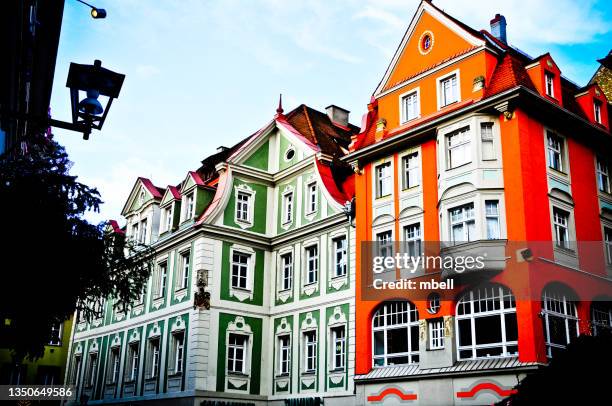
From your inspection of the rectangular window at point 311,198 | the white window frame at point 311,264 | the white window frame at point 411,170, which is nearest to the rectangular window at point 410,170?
the white window frame at point 411,170

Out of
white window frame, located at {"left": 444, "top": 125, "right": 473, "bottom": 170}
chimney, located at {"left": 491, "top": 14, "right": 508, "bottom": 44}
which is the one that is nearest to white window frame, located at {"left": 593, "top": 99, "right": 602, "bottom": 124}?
chimney, located at {"left": 491, "top": 14, "right": 508, "bottom": 44}

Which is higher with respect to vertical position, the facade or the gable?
the gable

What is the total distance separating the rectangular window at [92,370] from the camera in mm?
40344

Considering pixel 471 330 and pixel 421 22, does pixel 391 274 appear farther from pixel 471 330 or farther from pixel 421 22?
pixel 421 22

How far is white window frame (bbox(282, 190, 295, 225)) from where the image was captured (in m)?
33.3

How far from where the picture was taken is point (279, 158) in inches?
1378

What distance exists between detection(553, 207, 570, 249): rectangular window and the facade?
8.28m

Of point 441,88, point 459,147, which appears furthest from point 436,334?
point 441,88

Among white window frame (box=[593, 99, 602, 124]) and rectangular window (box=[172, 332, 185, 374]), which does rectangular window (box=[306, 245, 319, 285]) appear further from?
white window frame (box=[593, 99, 602, 124])

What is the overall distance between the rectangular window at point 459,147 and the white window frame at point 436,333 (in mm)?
5419

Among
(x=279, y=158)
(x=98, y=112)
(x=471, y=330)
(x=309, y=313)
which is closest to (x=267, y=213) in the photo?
(x=279, y=158)

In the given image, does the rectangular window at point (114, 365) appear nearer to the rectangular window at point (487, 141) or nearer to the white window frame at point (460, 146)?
the white window frame at point (460, 146)

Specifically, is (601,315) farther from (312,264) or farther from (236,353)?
(236,353)

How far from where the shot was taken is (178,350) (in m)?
32.3
